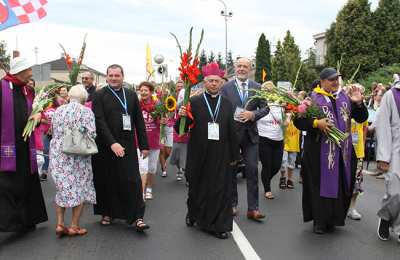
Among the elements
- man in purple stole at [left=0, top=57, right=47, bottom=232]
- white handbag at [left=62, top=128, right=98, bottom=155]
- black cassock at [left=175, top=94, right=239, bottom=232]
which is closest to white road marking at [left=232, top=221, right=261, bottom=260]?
black cassock at [left=175, top=94, right=239, bottom=232]

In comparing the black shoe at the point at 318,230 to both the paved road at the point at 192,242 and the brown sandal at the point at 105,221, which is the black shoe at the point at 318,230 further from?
the brown sandal at the point at 105,221

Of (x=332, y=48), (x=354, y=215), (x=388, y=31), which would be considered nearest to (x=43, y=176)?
(x=354, y=215)

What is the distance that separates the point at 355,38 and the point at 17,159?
112 ft

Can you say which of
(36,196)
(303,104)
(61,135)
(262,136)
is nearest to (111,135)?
(61,135)

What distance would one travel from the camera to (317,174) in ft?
19.2

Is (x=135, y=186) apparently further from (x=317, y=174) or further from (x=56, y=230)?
(x=317, y=174)

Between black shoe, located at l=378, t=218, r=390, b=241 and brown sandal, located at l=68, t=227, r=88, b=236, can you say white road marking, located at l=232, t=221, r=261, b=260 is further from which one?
brown sandal, located at l=68, t=227, r=88, b=236

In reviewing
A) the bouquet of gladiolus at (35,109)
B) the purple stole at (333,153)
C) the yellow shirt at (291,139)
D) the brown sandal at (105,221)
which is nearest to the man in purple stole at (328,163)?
the purple stole at (333,153)

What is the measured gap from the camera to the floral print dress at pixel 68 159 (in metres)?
5.51

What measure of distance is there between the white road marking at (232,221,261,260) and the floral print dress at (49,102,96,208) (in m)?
1.89

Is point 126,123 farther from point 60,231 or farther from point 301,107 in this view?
point 301,107

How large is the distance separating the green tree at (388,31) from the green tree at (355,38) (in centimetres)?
51

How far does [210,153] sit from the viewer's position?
586 centimetres

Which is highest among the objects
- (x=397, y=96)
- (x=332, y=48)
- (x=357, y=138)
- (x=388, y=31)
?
(x=388, y=31)
